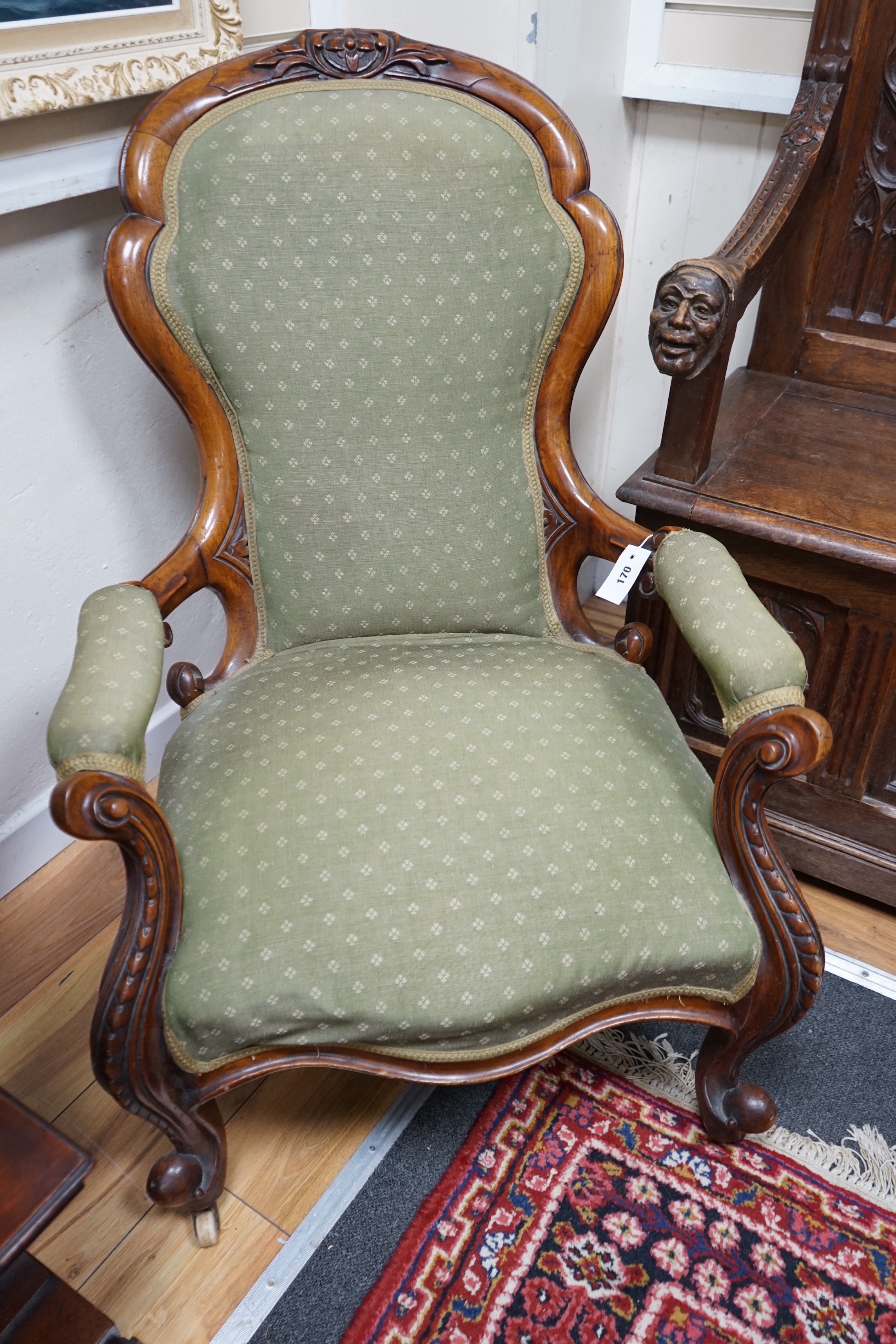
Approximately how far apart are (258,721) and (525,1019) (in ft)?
1.43

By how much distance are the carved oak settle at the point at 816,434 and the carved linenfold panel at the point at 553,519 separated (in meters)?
0.11

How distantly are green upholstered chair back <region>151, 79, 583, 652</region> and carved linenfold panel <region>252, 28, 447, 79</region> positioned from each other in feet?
0.07

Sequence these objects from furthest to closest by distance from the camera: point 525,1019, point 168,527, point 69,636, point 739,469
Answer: point 168,527 → point 69,636 → point 739,469 → point 525,1019

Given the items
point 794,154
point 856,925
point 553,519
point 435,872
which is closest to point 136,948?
point 435,872

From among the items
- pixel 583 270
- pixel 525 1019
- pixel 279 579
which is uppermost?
pixel 583 270

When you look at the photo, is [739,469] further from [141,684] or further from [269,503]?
[141,684]

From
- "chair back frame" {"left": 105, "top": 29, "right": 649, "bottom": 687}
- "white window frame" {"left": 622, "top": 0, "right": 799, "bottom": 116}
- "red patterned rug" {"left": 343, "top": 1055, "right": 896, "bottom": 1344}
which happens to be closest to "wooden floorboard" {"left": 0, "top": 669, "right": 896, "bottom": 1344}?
"red patterned rug" {"left": 343, "top": 1055, "right": 896, "bottom": 1344}

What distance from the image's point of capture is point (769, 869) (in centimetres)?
103

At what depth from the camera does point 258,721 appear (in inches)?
44.6

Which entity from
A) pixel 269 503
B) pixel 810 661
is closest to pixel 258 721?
pixel 269 503

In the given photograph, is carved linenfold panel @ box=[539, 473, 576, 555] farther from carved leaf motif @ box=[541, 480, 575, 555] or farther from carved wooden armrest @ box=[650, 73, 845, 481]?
carved wooden armrest @ box=[650, 73, 845, 481]

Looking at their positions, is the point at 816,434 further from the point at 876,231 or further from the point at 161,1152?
the point at 161,1152

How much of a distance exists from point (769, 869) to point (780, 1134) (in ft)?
1.50

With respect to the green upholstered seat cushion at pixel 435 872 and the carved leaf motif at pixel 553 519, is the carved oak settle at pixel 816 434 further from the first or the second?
the green upholstered seat cushion at pixel 435 872
